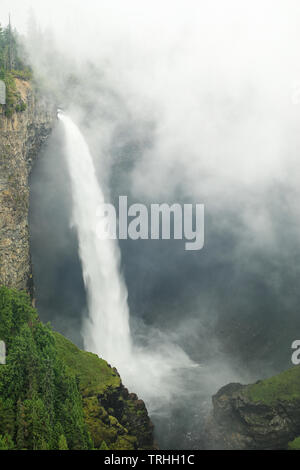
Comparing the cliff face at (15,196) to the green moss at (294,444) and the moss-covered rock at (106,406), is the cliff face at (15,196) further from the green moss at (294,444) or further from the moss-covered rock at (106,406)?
the green moss at (294,444)

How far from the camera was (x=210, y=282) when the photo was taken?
83.6m

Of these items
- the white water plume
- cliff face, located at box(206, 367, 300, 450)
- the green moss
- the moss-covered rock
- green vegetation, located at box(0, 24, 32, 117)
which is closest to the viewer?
the moss-covered rock

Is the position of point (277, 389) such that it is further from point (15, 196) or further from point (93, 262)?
point (15, 196)

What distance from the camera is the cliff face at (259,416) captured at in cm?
4244

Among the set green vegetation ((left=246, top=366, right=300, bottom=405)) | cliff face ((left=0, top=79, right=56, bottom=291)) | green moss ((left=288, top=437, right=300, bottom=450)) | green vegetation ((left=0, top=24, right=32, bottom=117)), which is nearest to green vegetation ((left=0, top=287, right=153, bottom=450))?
cliff face ((left=0, top=79, right=56, bottom=291))

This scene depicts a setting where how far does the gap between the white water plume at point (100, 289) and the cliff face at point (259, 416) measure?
37.8ft

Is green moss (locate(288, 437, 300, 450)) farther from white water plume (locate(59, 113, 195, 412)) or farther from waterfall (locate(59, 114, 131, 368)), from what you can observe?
waterfall (locate(59, 114, 131, 368))

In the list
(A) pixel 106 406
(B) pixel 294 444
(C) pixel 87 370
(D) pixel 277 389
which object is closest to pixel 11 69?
(C) pixel 87 370

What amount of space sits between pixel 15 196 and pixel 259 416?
133 feet

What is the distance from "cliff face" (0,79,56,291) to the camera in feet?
133

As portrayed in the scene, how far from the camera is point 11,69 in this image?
168ft

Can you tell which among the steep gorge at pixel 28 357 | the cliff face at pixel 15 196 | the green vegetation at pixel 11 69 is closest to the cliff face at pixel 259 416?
the steep gorge at pixel 28 357
